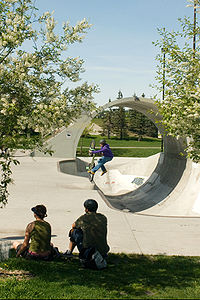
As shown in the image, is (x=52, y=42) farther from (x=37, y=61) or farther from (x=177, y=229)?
(x=177, y=229)

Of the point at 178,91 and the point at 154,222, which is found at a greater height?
the point at 178,91

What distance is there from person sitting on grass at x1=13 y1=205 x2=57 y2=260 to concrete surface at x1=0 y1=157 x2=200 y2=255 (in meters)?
1.05

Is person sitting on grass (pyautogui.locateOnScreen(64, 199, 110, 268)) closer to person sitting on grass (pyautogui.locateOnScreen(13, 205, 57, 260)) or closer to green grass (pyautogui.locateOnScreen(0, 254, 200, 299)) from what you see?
green grass (pyautogui.locateOnScreen(0, 254, 200, 299))

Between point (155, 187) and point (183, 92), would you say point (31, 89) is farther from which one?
point (155, 187)

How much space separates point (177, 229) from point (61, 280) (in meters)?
5.06

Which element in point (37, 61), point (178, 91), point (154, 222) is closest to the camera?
point (37, 61)

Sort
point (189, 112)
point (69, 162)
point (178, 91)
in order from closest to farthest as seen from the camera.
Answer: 1. point (189, 112)
2. point (178, 91)
3. point (69, 162)

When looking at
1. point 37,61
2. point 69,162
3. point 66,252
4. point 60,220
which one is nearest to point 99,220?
point 66,252

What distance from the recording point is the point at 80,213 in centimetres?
981

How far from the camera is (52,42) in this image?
5633 mm

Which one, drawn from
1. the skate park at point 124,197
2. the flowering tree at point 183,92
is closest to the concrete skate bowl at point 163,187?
the skate park at point 124,197

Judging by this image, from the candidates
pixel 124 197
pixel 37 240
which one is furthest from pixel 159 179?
pixel 37 240

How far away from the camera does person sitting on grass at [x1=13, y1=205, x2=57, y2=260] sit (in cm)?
532

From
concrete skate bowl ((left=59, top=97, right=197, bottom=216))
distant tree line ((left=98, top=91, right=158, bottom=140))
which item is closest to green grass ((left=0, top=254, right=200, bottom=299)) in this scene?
concrete skate bowl ((left=59, top=97, right=197, bottom=216))
